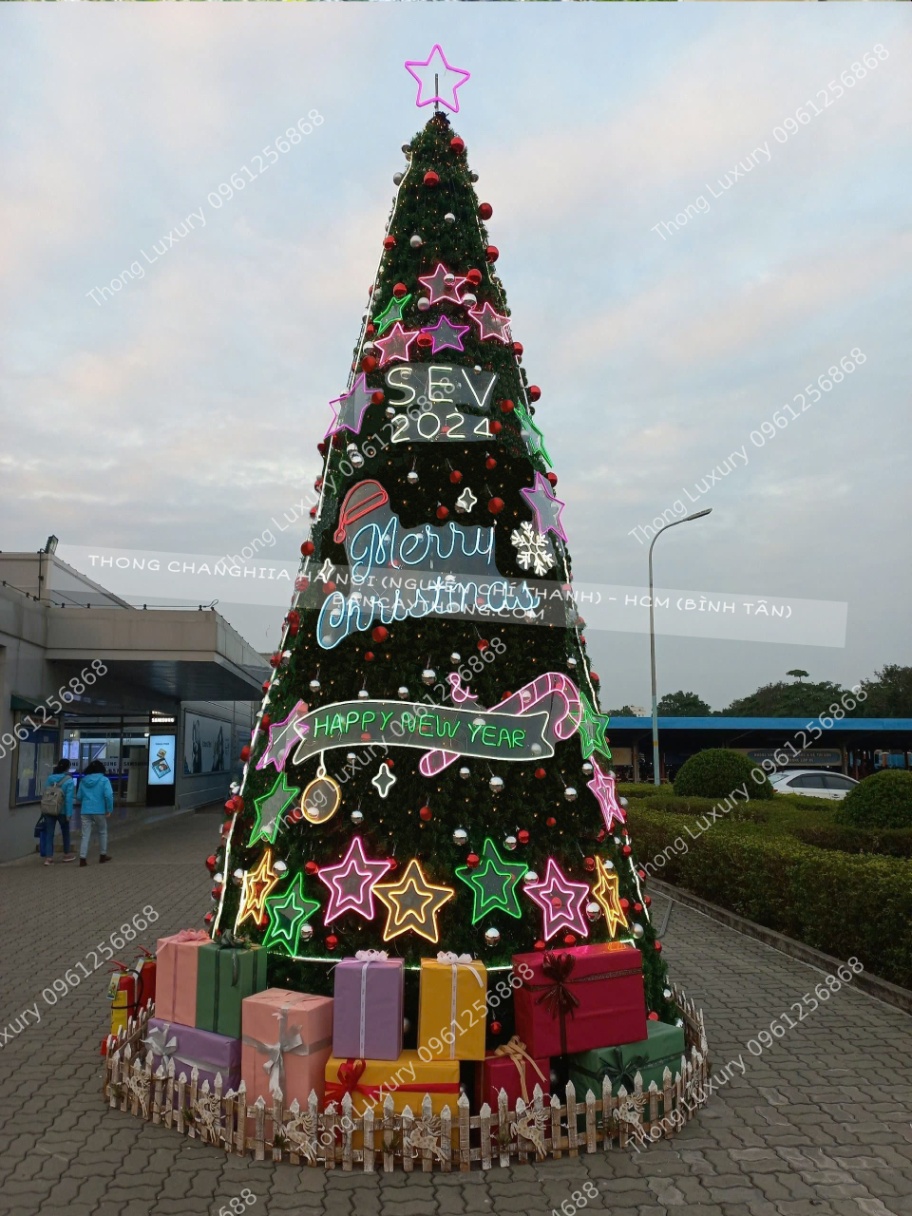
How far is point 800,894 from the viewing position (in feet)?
27.7

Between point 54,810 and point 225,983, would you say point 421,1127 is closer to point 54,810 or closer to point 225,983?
point 225,983

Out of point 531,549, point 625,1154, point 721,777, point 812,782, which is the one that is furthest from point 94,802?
point 812,782

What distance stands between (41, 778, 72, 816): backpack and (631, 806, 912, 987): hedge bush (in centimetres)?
992

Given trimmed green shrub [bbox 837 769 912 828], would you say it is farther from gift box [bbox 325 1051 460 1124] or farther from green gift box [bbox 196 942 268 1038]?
green gift box [bbox 196 942 268 1038]

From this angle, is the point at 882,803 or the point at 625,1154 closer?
the point at 625,1154

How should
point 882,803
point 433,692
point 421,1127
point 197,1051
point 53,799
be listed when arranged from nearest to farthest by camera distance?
point 421,1127
point 197,1051
point 433,692
point 882,803
point 53,799

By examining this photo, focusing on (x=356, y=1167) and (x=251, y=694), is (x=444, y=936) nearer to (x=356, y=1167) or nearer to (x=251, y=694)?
(x=356, y=1167)

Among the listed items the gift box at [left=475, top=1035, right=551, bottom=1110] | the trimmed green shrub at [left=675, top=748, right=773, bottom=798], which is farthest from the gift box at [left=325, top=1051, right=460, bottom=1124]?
the trimmed green shrub at [left=675, top=748, right=773, bottom=798]

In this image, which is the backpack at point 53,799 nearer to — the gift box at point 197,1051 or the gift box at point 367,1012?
the gift box at point 197,1051

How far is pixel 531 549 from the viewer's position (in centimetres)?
523

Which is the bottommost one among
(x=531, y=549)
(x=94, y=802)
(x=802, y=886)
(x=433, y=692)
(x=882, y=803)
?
(x=94, y=802)

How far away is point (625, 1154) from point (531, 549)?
3.17 m

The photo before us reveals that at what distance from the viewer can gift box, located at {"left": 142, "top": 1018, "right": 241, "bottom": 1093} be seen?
4.23 meters

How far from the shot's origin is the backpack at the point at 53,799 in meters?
14.6
